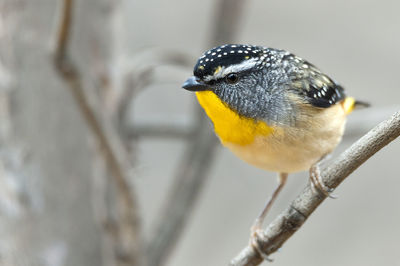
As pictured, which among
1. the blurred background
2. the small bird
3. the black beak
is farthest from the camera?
the blurred background

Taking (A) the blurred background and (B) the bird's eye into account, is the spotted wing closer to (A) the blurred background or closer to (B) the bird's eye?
(B) the bird's eye

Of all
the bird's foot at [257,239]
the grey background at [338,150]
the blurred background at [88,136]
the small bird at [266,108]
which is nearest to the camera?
the small bird at [266,108]

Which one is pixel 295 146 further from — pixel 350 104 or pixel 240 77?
pixel 350 104

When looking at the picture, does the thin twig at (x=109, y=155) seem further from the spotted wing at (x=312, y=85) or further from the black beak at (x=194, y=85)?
the spotted wing at (x=312, y=85)

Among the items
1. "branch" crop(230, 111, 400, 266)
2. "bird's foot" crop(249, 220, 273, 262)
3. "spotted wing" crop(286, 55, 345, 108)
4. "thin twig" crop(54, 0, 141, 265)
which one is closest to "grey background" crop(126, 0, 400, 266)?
"thin twig" crop(54, 0, 141, 265)

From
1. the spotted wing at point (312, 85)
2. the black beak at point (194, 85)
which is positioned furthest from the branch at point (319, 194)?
the black beak at point (194, 85)

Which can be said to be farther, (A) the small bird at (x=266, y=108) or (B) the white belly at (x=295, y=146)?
(B) the white belly at (x=295, y=146)
